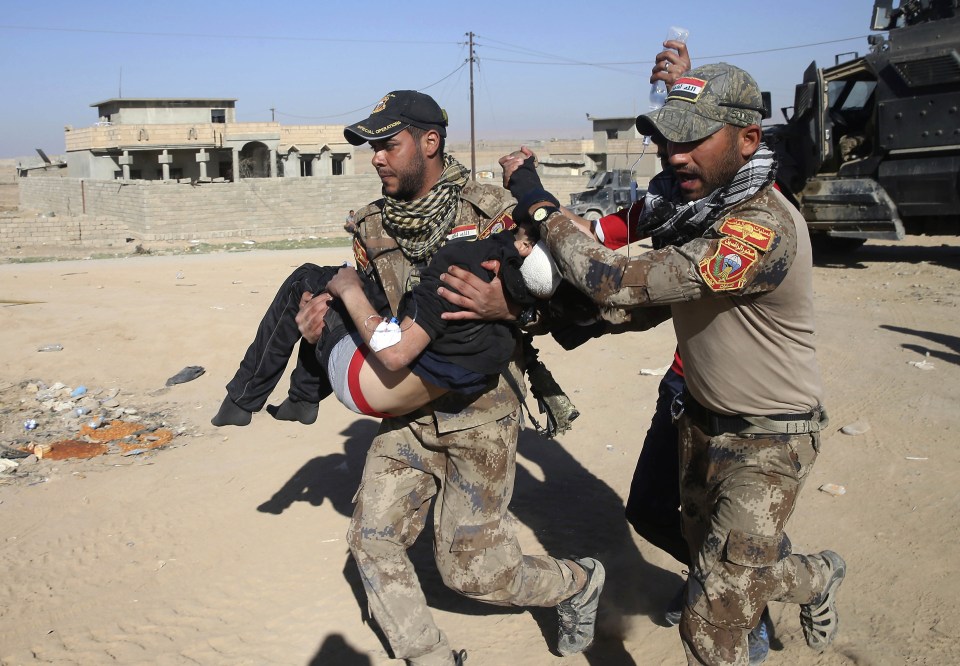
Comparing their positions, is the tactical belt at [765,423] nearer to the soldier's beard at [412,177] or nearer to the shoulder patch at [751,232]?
the shoulder patch at [751,232]

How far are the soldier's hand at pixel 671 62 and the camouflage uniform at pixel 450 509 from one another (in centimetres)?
93

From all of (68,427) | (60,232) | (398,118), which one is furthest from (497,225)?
(60,232)

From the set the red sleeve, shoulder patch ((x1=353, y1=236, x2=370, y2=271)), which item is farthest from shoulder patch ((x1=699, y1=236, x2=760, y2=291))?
shoulder patch ((x1=353, y1=236, x2=370, y2=271))

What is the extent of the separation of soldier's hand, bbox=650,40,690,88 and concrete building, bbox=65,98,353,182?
3960 cm

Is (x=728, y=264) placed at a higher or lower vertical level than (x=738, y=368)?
higher

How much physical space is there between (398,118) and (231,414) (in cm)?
132

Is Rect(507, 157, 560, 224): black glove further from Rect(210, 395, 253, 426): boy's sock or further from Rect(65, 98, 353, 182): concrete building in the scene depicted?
Rect(65, 98, 353, 182): concrete building

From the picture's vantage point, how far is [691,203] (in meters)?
2.69

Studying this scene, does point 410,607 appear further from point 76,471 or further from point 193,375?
point 193,375

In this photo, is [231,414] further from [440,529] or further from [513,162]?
[513,162]

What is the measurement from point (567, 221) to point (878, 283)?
10.5 metres

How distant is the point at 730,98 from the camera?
2555 mm

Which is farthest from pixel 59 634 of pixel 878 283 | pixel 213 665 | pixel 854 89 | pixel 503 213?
pixel 854 89

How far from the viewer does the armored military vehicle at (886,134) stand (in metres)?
11.4
